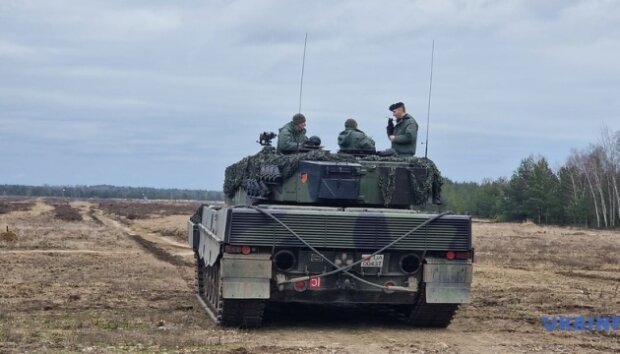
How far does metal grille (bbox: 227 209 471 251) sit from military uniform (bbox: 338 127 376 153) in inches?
83.8

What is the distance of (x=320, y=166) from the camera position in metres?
13.2

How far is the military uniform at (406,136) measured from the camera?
1427 centimetres

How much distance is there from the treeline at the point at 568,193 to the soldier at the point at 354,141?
65714 mm

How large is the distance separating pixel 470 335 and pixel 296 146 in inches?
150

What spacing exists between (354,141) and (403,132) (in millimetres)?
735

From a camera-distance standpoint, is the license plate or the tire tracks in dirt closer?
the license plate

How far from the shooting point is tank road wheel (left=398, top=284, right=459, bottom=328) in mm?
12836

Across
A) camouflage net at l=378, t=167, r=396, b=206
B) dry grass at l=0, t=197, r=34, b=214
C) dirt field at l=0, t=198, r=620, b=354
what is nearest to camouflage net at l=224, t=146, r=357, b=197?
camouflage net at l=378, t=167, r=396, b=206

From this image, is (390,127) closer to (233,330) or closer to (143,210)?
(233,330)

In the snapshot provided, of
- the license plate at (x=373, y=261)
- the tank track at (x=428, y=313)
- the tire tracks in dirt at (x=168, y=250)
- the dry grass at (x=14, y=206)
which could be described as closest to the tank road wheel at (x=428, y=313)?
the tank track at (x=428, y=313)

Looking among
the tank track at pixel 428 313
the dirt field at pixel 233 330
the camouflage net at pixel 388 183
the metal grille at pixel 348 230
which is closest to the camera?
the dirt field at pixel 233 330

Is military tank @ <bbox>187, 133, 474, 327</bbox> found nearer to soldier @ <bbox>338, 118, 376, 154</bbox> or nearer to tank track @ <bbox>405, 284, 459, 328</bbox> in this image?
tank track @ <bbox>405, 284, 459, 328</bbox>

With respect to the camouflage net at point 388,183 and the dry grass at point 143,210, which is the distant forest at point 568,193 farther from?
the camouflage net at point 388,183

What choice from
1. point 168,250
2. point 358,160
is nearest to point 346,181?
point 358,160
